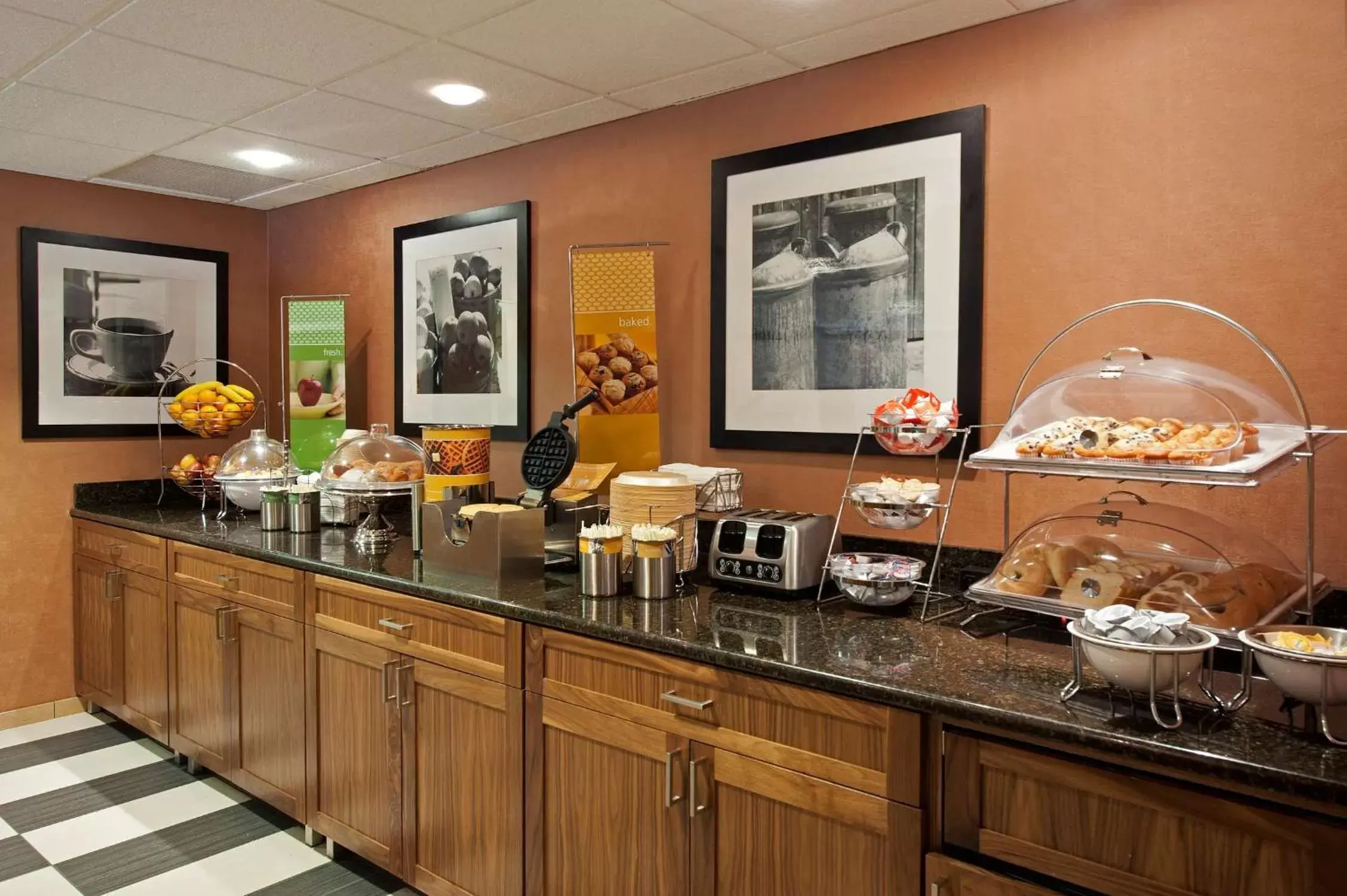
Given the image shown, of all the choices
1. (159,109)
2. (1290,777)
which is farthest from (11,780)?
(1290,777)

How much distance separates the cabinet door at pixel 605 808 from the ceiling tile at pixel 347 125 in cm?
211

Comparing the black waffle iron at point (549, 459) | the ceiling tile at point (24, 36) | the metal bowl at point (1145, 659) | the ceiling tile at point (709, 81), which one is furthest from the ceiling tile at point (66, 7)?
the metal bowl at point (1145, 659)

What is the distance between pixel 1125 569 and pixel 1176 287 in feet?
2.32

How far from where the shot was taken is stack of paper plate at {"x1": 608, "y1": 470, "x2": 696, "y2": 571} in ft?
8.21

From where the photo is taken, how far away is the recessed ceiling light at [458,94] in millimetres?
2932

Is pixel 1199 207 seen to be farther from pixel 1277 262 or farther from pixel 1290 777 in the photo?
pixel 1290 777

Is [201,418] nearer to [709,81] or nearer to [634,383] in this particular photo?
[634,383]

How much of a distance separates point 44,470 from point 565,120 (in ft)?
9.34

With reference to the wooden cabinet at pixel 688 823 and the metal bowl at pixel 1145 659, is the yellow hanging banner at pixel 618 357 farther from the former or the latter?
the metal bowl at pixel 1145 659

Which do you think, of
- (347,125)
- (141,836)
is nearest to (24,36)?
(347,125)

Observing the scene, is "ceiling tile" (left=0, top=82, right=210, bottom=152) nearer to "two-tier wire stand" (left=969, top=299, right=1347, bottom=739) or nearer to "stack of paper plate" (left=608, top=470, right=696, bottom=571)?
"stack of paper plate" (left=608, top=470, right=696, bottom=571)

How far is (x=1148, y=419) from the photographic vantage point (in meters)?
1.85

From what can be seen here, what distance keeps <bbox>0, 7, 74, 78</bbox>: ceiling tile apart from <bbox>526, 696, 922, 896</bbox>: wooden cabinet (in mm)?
2175

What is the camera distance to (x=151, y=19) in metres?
2.44
